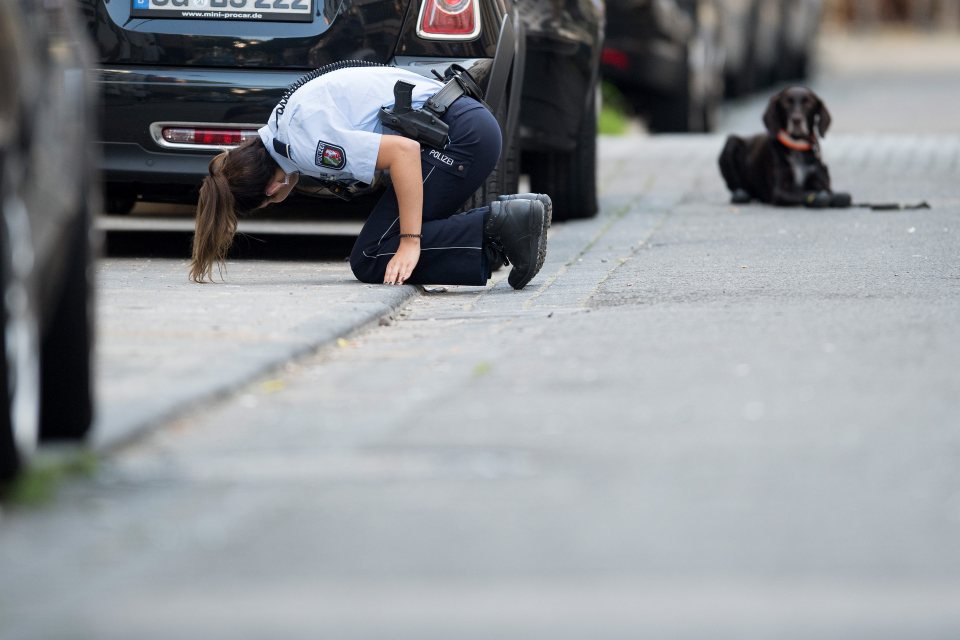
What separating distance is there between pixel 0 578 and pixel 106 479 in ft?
2.35

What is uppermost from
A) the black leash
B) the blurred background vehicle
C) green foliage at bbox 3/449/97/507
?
green foliage at bbox 3/449/97/507

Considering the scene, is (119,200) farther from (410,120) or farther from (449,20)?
(410,120)

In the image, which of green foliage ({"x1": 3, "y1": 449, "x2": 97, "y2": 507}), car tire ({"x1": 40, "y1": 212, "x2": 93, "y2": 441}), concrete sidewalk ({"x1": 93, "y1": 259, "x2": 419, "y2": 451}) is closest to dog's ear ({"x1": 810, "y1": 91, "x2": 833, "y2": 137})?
concrete sidewalk ({"x1": 93, "y1": 259, "x2": 419, "y2": 451})

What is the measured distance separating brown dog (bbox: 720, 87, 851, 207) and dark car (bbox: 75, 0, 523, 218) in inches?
133

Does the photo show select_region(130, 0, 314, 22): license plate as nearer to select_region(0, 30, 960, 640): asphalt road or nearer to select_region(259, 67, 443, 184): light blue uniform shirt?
select_region(259, 67, 443, 184): light blue uniform shirt

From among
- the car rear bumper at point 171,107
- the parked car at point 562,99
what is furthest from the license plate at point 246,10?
the parked car at point 562,99

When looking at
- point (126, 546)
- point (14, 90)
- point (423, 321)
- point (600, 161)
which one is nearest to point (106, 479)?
point (126, 546)

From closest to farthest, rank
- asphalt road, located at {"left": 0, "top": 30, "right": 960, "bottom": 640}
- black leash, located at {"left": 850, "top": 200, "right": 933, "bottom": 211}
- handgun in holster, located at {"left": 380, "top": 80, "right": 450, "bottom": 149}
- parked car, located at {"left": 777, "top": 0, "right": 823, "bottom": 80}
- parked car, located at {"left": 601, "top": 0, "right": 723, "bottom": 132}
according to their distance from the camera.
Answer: asphalt road, located at {"left": 0, "top": 30, "right": 960, "bottom": 640} < handgun in holster, located at {"left": 380, "top": 80, "right": 450, "bottom": 149} < black leash, located at {"left": 850, "top": 200, "right": 933, "bottom": 211} < parked car, located at {"left": 601, "top": 0, "right": 723, "bottom": 132} < parked car, located at {"left": 777, "top": 0, "right": 823, "bottom": 80}

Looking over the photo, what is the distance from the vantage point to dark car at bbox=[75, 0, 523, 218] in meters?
7.53

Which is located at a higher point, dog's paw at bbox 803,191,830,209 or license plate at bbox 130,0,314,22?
license plate at bbox 130,0,314,22

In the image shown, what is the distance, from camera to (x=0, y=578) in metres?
3.28

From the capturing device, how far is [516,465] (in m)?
4.10

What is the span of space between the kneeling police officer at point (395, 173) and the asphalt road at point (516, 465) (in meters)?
0.15

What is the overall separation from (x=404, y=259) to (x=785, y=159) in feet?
13.5
